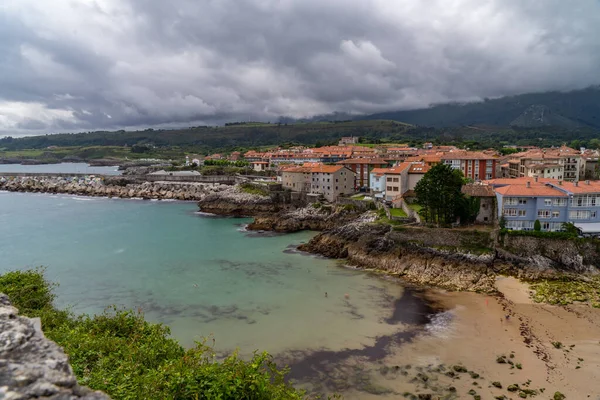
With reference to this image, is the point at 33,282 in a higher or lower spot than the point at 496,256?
higher

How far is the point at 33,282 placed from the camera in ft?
54.9

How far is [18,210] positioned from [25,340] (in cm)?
7024

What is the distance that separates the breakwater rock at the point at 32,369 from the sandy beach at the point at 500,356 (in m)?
11.8

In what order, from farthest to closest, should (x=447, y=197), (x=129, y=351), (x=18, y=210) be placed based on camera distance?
1. (x=18, y=210)
2. (x=447, y=197)
3. (x=129, y=351)

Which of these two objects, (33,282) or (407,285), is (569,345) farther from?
(33,282)

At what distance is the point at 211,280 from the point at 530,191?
26.0 metres

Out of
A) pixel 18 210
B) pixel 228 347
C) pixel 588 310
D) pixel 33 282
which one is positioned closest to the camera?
pixel 33 282

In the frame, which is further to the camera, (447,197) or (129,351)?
(447,197)

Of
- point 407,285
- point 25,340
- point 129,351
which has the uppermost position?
point 25,340

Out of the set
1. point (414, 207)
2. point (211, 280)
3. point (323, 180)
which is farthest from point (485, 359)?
point (323, 180)

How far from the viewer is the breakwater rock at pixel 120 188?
7369 centimetres

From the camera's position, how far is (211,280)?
2841 centimetres

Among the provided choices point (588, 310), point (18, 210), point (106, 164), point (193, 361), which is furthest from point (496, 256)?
point (106, 164)

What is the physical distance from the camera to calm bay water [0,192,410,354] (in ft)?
65.3
